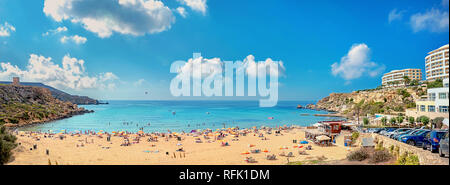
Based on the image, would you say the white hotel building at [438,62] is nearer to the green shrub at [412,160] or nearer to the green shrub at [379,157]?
Result: the green shrub at [379,157]

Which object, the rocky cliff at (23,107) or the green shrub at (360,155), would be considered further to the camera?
A: the rocky cliff at (23,107)

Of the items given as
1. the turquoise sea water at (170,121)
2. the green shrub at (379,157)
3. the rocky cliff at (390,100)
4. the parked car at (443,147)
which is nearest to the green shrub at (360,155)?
the green shrub at (379,157)

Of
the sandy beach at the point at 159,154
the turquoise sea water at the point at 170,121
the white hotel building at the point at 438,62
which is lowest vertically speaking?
the turquoise sea water at the point at 170,121

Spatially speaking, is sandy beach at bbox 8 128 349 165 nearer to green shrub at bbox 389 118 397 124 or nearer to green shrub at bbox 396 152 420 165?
green shrub at bbox 396 152 420 165

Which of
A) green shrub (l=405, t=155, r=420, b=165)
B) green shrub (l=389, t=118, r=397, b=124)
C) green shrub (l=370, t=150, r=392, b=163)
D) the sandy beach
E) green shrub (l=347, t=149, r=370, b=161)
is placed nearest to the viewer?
green shrub (l=405, t=155, r=420, b=165)

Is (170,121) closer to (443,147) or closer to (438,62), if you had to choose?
(443,147)

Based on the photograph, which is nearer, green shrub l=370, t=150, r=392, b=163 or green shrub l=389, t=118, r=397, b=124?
green shrub l=370, t=150, r=392, b=163

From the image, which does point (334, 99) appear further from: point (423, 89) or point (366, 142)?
point (366, 142)

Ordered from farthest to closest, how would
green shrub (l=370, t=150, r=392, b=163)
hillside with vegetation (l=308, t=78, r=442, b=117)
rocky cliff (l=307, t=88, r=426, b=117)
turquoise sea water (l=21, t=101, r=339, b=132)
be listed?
rocky cliff (l=307, t=88, r=426, b=117)
hillside with vegetation (l=308, t=78, r=442, b=117)
turquoise sea water (l=21, t=101, r=339, b=132)
green shrub (l=370, t=150, r=392, b=163)

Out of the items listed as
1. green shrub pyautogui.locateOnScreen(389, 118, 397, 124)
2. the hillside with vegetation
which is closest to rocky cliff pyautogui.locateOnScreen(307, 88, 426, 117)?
the hillside with vegetation

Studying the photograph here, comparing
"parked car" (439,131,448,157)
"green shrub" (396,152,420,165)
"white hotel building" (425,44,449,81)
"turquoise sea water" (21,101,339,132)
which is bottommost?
"turquoise sea water" (21,101,339,132)

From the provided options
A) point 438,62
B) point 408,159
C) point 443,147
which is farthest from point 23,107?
point 438,62
